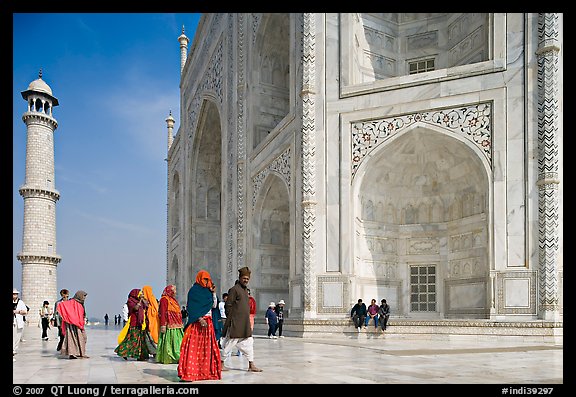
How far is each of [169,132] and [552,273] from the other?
120 ft

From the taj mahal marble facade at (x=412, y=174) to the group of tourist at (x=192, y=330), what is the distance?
6999 mm

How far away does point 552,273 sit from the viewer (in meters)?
13.5

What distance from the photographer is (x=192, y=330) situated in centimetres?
704

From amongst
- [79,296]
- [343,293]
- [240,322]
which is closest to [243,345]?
[240,322]

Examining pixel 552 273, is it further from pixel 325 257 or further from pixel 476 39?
pixel 476 39

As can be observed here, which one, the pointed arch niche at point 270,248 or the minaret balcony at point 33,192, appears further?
the minaret balcony at point 33,192

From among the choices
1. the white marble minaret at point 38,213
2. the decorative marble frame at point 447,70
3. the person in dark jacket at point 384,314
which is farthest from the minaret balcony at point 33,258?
the person in dark jacket at point 384,314

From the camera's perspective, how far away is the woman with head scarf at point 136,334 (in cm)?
933

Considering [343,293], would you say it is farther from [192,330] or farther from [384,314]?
[192,330]

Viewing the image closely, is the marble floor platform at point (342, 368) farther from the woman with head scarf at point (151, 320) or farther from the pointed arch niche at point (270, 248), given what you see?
the pointed arch niche at point (270, 248)

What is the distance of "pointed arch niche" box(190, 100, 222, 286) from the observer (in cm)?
3288

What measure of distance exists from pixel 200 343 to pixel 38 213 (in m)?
33.3

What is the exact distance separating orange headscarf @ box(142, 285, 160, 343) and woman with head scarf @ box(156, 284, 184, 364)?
1.77 feet
